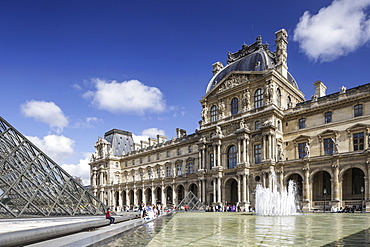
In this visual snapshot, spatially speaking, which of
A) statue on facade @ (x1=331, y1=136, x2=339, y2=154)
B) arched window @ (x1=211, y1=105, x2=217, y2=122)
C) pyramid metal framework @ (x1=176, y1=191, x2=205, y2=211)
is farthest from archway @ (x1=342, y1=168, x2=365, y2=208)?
arched window @ (x1=211, y1=105, x2=217, y2=122)

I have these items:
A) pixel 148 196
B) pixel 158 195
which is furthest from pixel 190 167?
pixel 148 196

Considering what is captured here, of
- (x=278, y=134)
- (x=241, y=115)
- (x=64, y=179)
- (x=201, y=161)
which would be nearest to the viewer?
(x=64, y=179)

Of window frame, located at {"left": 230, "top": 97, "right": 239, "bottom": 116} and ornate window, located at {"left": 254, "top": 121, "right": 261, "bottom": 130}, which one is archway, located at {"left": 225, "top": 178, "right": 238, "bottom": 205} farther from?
window frame, located at {"left": 230, "top": 97, "right": 239, "bottom": 116}

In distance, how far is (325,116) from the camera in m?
A: 40.5

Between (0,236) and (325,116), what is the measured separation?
3990 cm

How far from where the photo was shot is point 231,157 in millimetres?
47188

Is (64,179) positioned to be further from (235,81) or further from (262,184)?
(235,81)

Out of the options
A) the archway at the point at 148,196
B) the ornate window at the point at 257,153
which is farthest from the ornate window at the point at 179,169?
the ornate window at the point at 257,153

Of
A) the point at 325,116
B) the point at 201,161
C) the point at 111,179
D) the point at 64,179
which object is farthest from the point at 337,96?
the point at 111,179

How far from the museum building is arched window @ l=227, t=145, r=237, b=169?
143mm

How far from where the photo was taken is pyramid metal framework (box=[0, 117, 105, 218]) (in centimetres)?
1888

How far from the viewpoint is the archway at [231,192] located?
154 feet

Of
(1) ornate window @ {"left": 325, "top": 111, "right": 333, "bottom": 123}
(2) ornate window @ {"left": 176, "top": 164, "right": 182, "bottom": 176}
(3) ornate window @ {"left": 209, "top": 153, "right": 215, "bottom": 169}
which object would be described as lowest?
(2) ornate window @ {"left": 176, "top": 164, "right": 182, "bottom": 176}

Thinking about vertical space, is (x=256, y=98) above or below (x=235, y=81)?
below
